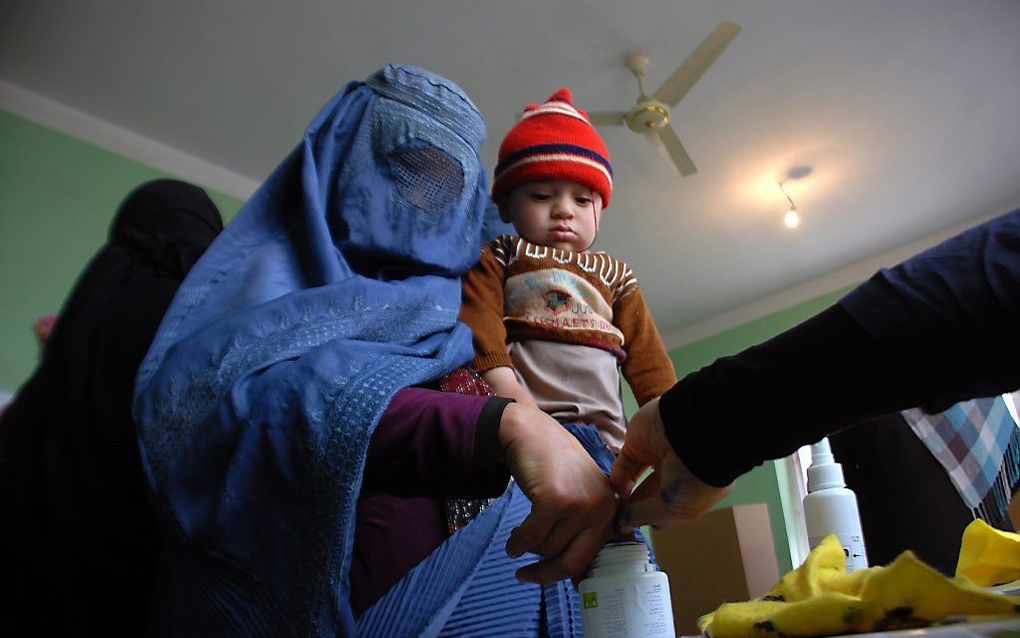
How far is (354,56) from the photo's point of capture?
9.43 feet

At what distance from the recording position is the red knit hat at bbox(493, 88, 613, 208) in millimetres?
1184

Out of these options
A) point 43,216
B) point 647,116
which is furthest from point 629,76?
point 43,216

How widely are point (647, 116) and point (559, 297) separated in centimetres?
205

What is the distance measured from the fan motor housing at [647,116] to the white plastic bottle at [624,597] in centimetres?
251

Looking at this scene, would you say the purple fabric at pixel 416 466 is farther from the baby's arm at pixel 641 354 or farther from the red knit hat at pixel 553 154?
the red knit hat at pixel 553 154

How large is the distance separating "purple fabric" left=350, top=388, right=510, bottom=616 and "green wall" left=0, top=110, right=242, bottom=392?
8.46 feet

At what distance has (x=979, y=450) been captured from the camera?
3.70ft

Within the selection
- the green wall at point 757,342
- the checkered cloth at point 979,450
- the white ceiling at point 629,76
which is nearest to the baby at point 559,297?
the checkered cloth at point 979,450

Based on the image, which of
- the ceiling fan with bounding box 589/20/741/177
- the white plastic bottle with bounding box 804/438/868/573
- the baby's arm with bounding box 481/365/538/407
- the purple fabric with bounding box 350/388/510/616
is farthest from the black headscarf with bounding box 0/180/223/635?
the ceiling fan with bounding box 589/20/741/177

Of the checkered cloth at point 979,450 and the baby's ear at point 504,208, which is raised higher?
the baby's ear at point 504,208

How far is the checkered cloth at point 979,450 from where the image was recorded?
1.12 metres

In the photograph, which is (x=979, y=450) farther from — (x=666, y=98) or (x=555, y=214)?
(x=666, y=98)

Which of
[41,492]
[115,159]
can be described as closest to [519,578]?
[41,492]

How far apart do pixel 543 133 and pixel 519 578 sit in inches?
32.7
